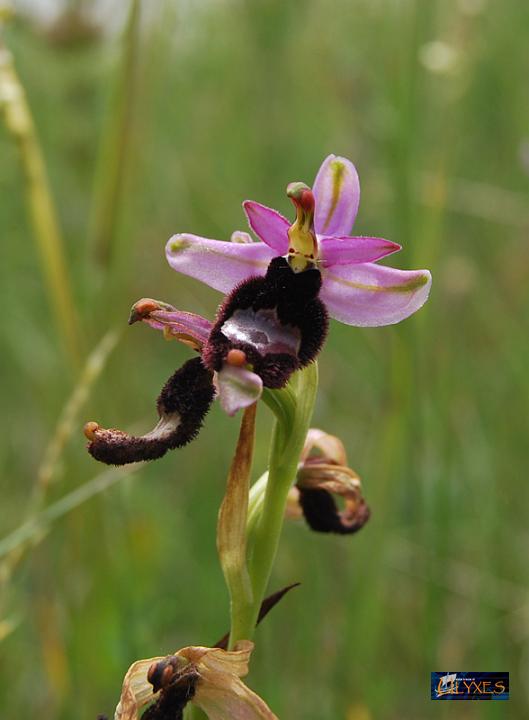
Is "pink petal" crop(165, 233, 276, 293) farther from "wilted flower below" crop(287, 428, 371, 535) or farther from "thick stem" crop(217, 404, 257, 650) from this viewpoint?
"wilted flower below" crop(287, 428, 371, 535)

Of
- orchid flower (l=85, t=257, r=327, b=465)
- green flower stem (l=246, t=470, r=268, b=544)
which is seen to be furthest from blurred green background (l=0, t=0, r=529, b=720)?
orchid flower (l=85, t=257, r=327, b=465)

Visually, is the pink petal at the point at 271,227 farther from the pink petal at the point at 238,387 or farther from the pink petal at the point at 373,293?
the pink petal at the point at 238,387

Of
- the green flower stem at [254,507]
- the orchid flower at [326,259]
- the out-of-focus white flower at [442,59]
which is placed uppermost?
the orchid flower at [326,259]

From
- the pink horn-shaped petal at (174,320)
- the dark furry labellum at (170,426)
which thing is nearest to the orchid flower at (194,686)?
the dark furry labellum at (170,426)

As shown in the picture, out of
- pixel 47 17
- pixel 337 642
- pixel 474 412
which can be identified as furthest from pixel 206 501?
pixel 47 17

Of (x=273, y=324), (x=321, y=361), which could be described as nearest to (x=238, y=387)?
(x=273, y=324)
